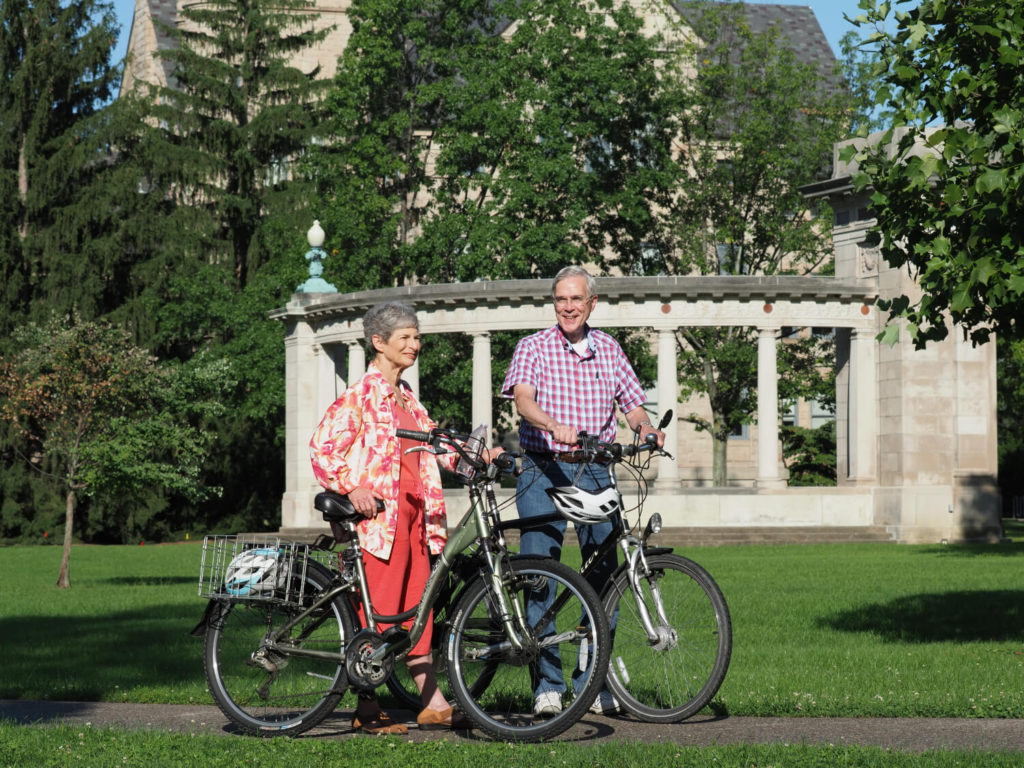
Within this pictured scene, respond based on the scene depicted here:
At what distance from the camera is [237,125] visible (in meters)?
44.7

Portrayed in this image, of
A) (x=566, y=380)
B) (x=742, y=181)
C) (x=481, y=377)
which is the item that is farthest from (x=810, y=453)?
(x=566, y=380)

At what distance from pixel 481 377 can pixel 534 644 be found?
24.4 metres

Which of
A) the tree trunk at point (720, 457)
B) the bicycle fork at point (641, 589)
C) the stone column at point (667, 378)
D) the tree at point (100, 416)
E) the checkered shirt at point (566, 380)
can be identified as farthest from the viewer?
the tree trunk at point (720, 457)

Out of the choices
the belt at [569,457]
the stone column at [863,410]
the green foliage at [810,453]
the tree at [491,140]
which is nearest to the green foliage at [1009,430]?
the green foliage at [810,453]

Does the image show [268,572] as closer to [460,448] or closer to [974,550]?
[460,448]

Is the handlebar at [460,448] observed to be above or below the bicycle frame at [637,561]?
above

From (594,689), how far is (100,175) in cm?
3947

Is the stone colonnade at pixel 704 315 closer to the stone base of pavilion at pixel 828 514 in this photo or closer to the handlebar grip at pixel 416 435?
the stone base of pavilion at pixel 828 514

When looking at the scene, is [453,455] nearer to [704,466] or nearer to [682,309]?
[682,309]

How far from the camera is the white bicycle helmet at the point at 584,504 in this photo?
7.12 meters

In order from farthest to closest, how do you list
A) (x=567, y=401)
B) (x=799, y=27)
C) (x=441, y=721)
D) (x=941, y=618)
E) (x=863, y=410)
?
(x=799, y=27)
(x=863, y=410)
(x=941, y=618)
(x=567, y=401)
(x=441, y=721)

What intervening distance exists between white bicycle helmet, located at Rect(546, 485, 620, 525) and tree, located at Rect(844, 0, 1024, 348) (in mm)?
3900

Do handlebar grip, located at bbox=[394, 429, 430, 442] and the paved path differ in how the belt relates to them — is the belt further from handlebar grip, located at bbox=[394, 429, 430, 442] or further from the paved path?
the paved path

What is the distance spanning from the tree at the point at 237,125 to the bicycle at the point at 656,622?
36957 millimetres
